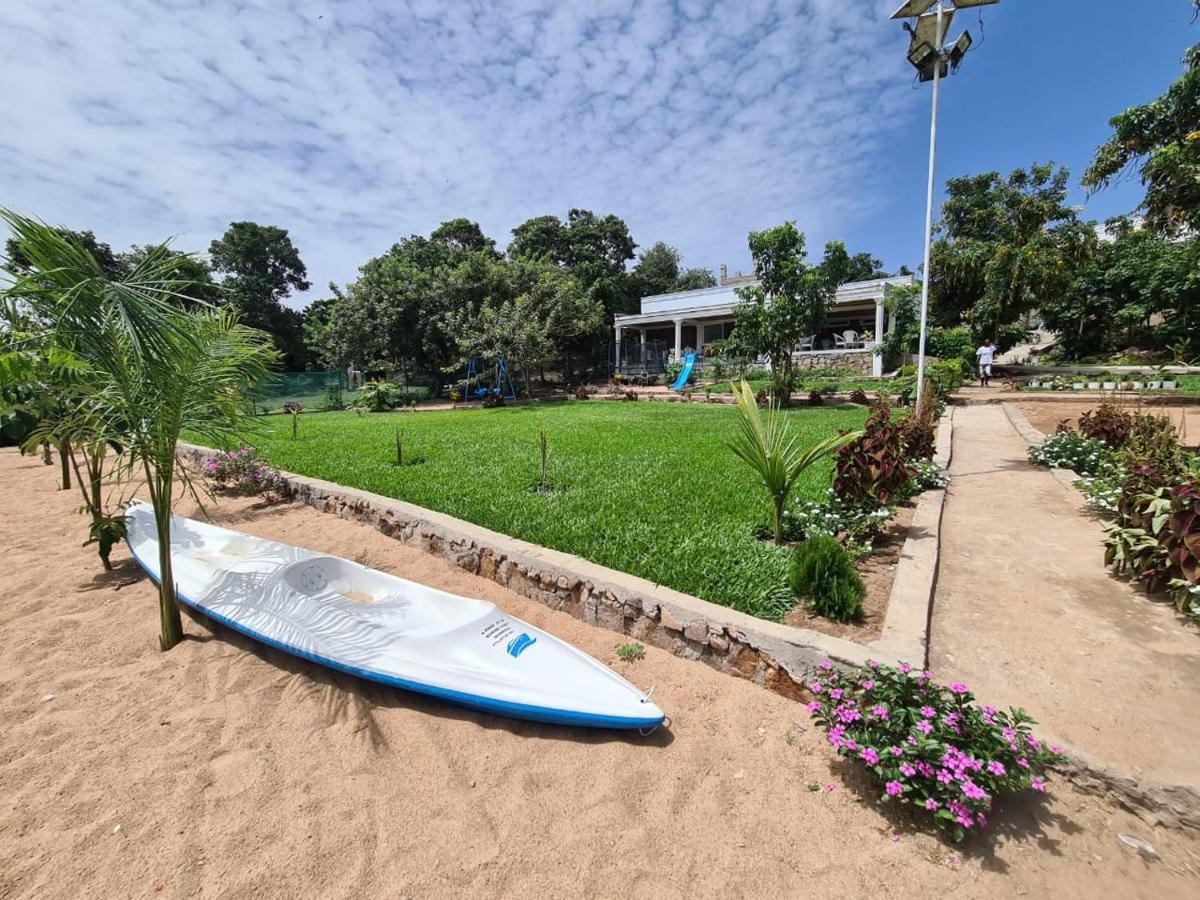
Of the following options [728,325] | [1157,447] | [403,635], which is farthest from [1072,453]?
[728,325]

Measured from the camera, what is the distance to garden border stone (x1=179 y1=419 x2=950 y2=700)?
2.36 m

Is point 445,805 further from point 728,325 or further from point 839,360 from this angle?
point 728,325

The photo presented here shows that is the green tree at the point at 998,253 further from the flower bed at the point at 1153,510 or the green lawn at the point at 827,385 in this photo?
the flower bed at the point at 1153,510

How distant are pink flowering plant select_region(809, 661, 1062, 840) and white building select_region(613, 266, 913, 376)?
16.0 metres

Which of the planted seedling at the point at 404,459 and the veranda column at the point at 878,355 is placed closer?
the planted seedling at the point at 404,459

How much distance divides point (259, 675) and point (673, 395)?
16.3 meters

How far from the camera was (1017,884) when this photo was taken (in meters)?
1.58

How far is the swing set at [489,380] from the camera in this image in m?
17.9

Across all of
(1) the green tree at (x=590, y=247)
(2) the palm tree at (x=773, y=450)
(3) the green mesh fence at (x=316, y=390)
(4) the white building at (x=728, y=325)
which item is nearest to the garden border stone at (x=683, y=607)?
(2) the palm tree at (x=773, y=450)

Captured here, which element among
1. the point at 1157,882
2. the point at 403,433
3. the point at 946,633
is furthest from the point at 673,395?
the point at 1157,882

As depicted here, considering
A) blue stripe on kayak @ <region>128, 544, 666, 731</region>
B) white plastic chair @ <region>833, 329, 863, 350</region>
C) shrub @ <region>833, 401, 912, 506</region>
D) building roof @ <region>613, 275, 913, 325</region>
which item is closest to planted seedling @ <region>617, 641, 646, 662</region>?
blue stripe on kayak @ <region>128, 544, 666, 731</region>

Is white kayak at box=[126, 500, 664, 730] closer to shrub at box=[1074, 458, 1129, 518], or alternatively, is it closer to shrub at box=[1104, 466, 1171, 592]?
shrub at box=[1104, 466, 1171, 592]

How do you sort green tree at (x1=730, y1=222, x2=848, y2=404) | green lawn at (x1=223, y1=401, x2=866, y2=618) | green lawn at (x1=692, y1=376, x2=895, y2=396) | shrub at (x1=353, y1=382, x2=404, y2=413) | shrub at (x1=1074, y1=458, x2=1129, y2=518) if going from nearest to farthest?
green lawn at (x1=223, y1=401, x2=866, y2=618), shrub at (x1=1074, y1=458, x2=1129, y2=518), green tree at (x1=730, y1=222, x2=848, y2=404), green lawn at (x1=692, y1=376, x2=895, y2=396), shrub at (x1=353, y1=382, x2=404, y2=413)

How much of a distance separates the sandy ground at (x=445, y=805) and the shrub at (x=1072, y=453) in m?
4.95
